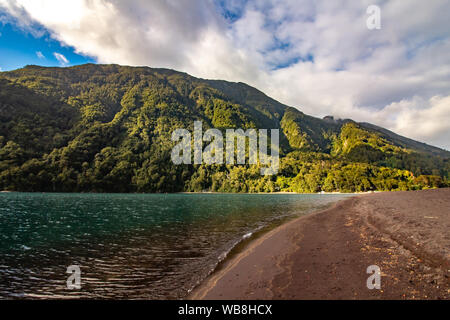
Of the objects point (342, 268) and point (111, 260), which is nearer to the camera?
point (342, 268)

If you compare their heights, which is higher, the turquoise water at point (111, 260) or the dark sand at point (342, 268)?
the dark sand at point (342, 268)

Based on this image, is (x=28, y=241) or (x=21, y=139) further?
(x=21, y=139)

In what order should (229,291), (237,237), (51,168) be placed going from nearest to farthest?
1. (229,291)
2. (237,237)
3. (51,168)

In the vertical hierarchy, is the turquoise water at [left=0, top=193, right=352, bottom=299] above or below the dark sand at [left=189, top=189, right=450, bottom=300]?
below

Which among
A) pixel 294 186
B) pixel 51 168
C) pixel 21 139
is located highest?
pixel 21 139

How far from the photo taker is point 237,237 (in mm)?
20000

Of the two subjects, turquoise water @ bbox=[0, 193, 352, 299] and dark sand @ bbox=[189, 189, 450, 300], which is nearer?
dark sand @ bbox=[189, 189, 450, 300]

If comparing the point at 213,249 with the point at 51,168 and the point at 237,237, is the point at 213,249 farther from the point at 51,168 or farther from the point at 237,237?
the point at 51,168

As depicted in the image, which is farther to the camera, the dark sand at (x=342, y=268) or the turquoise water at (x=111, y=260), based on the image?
the turquoise water at (x=111, y=260)

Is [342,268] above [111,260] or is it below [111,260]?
above

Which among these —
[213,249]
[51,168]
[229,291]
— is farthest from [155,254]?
[51,168]

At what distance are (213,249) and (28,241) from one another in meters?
15.7
